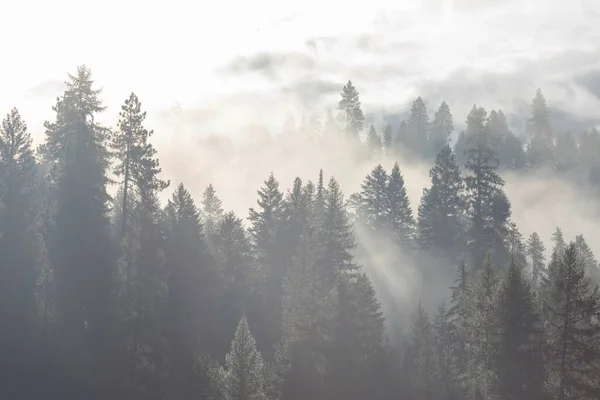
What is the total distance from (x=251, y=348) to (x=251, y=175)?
11349 centimetres

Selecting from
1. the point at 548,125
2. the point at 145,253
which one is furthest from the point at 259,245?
the point at 548,125

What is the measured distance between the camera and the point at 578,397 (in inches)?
1441

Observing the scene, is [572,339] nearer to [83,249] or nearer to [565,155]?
[83,249]

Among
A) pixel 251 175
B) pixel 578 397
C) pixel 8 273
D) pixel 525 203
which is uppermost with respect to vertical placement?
pixel 251 175

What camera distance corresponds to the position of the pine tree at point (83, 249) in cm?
4372

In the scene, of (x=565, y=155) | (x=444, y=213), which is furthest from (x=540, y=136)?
(x=444, y=213)

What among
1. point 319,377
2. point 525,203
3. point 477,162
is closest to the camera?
point 319,377

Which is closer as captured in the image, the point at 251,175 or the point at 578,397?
the point at 578,397

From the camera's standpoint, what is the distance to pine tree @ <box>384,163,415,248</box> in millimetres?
87625

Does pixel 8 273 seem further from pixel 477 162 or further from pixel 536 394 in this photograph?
pixel 477 162

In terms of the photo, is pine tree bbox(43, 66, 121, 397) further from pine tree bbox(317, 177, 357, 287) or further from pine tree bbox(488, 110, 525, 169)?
pine tree bbox(488, 110, 525, 169)

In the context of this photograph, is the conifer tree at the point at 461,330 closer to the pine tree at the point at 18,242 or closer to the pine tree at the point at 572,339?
the pine tree at the point at 572,339

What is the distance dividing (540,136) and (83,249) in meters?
112

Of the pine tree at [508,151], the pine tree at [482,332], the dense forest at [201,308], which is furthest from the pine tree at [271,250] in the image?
the pine tree at [508,151]
